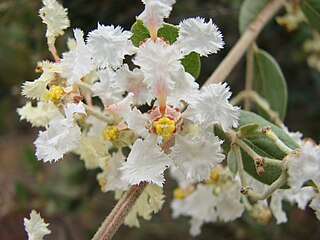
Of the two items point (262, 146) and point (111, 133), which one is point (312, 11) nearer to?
point (262, 146)

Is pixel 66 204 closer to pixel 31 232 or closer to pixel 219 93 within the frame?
pixel 31 232

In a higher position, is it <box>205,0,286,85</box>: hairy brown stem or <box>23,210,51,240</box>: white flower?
Answer: <box>205,0,286,85</box>: hairy brown stem

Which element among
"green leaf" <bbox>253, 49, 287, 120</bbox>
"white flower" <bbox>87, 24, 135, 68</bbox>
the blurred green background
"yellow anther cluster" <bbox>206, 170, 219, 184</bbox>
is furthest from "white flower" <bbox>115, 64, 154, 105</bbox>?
the blurred green background

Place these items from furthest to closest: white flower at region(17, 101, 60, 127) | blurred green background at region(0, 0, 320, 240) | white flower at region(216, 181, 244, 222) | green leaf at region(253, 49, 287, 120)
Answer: blurred green background at region(0, 0, 320, 240) → green leaf at region(253, 49, 287, 120) → white flower at region(216, 181, 244, 222) → white flower at region(17, 101, 60, 127)

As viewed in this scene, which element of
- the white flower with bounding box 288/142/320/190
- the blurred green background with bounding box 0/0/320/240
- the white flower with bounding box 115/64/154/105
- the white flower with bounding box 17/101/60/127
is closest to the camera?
the white flower with bounding box 288/142/320/190

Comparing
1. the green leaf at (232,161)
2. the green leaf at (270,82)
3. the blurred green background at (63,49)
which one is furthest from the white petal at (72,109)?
the blurred green background at (63,49)

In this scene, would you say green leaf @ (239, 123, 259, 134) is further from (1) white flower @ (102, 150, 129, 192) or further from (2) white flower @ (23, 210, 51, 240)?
(2) white flower @ (23, 210, 51, 240)
